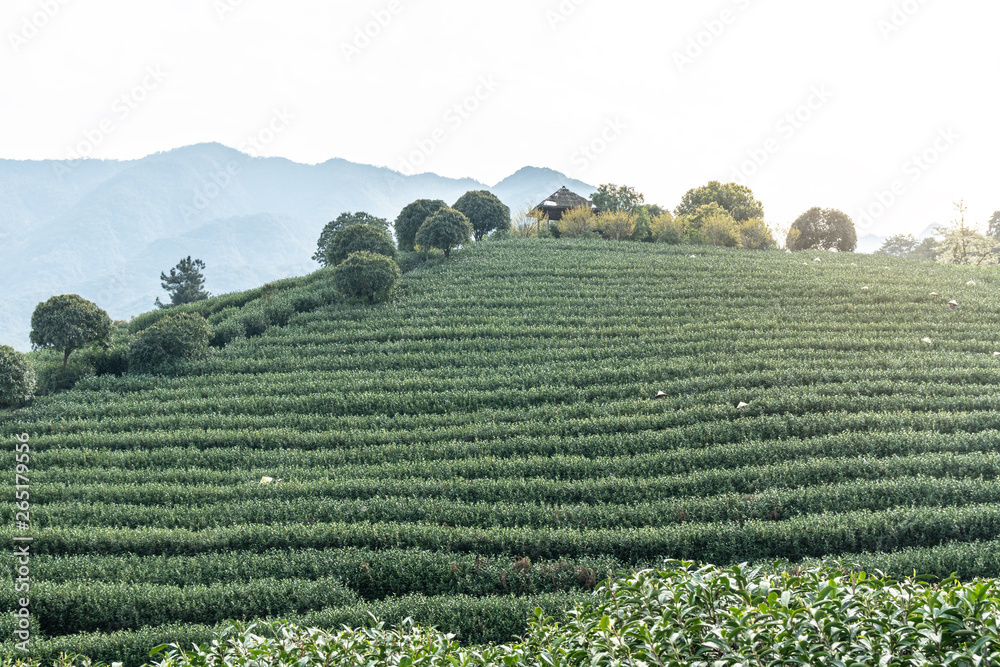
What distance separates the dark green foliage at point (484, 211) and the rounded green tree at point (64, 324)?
89.1 feet

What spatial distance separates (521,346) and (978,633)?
1730 centimetres

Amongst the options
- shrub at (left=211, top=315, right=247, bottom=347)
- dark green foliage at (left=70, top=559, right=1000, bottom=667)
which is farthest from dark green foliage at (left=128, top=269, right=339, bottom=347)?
dark green foliage at (left=70, top=559, right=1000, bottom=667)

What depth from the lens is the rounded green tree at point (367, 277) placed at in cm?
2586

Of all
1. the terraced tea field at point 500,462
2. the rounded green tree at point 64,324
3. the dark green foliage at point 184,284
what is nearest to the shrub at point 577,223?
the terraced tea field at point 500,462

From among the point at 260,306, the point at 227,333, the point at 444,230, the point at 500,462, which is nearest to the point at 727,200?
the point at 444,230

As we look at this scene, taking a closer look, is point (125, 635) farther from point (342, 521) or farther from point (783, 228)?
point (783, 228)

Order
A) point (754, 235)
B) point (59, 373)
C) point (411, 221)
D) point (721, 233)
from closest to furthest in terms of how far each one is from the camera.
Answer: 1. point (59, 373)
2. point (411, 221)
3. point (721, 233)
4. point (754, 235)

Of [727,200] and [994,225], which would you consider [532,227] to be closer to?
[727,200]

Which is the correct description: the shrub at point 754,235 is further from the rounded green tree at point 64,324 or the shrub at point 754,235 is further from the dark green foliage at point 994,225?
the dark green foliage at point 994,225

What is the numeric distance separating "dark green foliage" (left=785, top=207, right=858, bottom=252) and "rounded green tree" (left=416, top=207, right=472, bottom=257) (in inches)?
1448

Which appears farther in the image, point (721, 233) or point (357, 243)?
point (721, 233)

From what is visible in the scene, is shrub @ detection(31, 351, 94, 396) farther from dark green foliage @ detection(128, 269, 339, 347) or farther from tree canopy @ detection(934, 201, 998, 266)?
tree canopy @ detection(934, 201, 998, 266)

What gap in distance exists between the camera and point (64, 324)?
19.6m

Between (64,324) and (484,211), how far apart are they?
1144 inches
